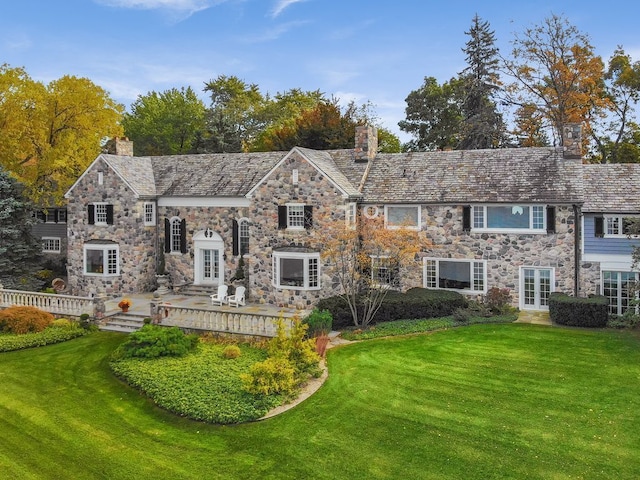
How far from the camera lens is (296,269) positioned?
2609 cm

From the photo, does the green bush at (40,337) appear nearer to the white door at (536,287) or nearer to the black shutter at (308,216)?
the black shutter at (308,216)

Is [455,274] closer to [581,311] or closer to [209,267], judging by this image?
[581,311]

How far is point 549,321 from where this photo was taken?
23.3 m

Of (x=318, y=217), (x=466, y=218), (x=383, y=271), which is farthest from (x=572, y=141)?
(x=318, y=217)

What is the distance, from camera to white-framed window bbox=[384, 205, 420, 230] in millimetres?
26656

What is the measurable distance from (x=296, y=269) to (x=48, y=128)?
74.9 feet

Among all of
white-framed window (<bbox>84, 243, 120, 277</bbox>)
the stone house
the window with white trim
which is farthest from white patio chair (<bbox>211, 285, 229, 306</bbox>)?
white-framed window (<bbox>84, 243, 120, 277</bbox>)

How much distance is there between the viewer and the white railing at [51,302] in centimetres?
2506

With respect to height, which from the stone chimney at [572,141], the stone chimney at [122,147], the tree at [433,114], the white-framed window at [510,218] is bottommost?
the white-framed window at [510,218]

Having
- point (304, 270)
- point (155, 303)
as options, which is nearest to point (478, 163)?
point (304, 270)

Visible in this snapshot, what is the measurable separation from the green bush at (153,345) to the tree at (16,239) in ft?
52.5

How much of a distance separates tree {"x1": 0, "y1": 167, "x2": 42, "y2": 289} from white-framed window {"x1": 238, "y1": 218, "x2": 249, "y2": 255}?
13550 millimetres

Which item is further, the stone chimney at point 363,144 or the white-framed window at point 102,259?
the white-framed window at point 102,259

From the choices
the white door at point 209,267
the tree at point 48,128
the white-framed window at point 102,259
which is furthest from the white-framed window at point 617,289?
the tree at point 48,128
